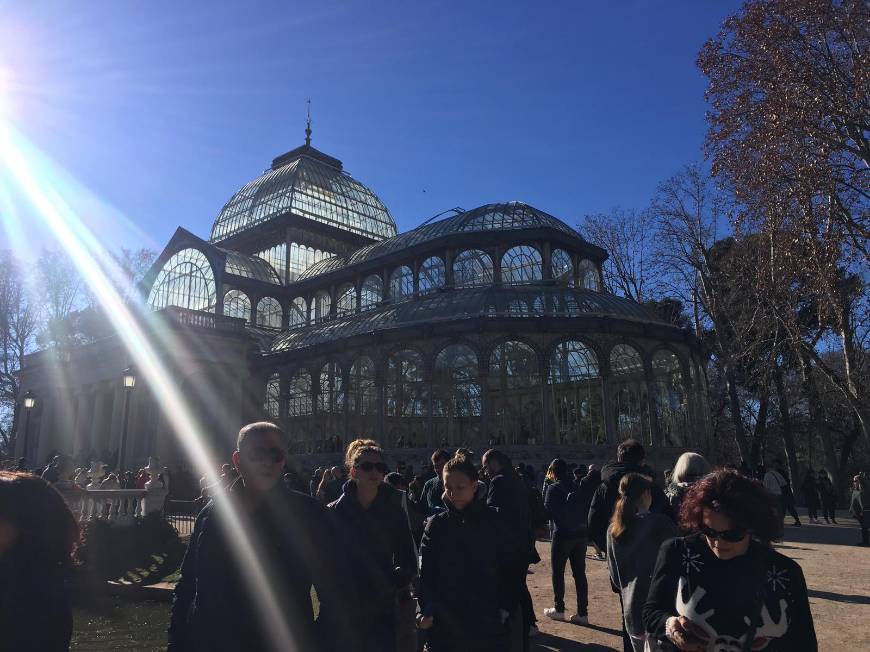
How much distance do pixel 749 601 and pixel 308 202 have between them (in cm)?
4304

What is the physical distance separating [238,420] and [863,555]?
26929mm

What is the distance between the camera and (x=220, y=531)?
3160 millimetres

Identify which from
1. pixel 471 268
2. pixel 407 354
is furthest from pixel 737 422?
pixel 407 354

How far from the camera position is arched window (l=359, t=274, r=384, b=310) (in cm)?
3419

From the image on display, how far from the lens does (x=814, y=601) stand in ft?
27.4

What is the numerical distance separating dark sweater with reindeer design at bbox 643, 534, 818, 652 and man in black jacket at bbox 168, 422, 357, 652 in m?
1.62

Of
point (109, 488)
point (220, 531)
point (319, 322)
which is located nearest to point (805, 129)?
point (220, 531)

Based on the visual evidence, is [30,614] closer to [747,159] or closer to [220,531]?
[220,531]

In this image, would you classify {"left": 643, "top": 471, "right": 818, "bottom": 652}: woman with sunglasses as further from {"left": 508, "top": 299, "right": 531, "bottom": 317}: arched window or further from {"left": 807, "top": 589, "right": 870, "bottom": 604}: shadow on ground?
{"left": 508, "top": 299, "right": 531, "bottom": 317}: arched window

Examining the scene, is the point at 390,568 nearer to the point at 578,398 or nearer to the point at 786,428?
the point at 578,398

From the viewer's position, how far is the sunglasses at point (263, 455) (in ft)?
10.6

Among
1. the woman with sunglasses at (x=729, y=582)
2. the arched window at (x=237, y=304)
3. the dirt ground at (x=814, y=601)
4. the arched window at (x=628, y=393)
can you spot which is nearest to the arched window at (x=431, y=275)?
the arched window at (x=628, y=393)

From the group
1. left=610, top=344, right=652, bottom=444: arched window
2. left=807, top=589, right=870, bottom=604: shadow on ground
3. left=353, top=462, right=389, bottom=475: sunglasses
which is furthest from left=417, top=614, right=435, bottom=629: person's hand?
left=610, top=344, right=652, bottom=444: arched window

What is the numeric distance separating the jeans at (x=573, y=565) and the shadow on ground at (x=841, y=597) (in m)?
3.68
